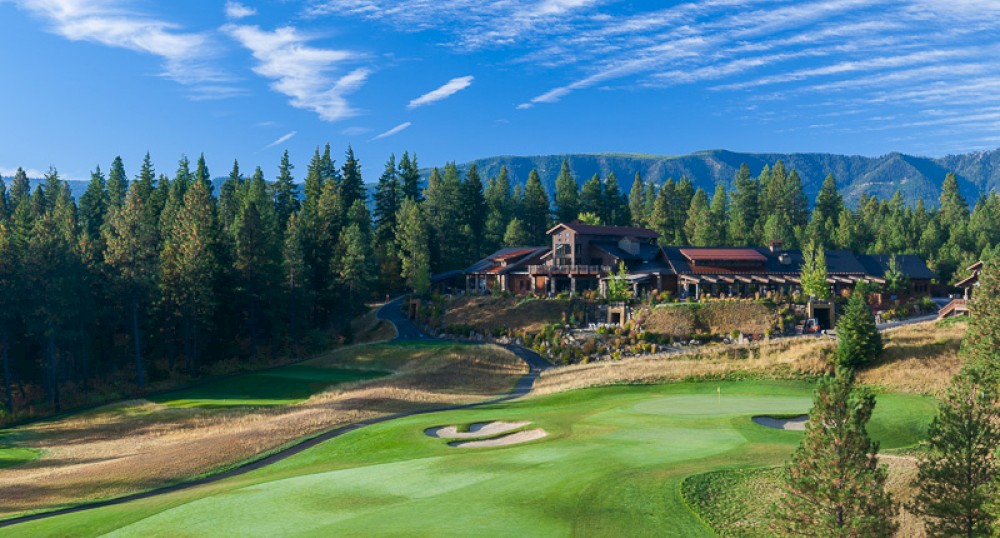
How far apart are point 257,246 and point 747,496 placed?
2516 inches

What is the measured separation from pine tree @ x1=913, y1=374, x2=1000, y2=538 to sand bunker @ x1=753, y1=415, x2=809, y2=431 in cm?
1345

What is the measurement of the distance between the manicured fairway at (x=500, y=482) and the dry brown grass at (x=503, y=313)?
41015 millimetres

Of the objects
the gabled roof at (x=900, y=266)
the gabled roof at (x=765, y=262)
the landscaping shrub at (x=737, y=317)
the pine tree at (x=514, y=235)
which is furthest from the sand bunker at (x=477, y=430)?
the pine tree at (x=514, y=235)

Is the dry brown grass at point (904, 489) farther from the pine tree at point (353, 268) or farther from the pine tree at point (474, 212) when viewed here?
the pine tree at point (474, 212)

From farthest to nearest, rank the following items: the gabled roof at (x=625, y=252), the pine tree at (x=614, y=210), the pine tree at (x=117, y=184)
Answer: the pine tree at (x=614, y=210) → the pine tree at (x=117, y=184) → the gabled roof at (x=625, y=252)

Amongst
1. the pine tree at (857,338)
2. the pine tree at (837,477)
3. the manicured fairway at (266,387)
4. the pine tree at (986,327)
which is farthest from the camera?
the manicured fairway at (266,387)

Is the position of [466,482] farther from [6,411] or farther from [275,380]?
[6,411]

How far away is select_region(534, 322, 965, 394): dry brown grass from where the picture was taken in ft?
131

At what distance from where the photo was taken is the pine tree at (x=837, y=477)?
12.5 meters

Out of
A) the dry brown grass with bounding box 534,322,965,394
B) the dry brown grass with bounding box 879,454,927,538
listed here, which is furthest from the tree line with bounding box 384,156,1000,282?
the dry brown grass with bounding box 879,454,927,538

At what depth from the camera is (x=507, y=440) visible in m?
30.7

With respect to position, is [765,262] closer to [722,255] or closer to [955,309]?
[722,255]

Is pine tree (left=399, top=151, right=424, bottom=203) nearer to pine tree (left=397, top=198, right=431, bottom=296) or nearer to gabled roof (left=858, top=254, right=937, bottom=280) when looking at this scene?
pine tree (left=397, top=198, right=431, bottom=296)

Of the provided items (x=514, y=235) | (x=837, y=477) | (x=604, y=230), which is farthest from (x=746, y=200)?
(x=837, y=477)
